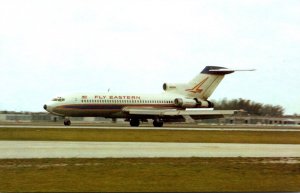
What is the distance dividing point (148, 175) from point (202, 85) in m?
56.6

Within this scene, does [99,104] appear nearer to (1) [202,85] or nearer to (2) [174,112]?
(2) [174,112]

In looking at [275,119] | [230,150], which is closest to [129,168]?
[230,150]

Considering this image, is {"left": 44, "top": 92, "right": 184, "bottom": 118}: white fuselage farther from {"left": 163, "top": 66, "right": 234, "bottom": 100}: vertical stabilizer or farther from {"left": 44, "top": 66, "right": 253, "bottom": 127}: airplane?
{"left": 163, "top": 66, "right": 234, "bottom": 100}: vertical stabilizer

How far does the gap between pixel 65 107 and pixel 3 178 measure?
48.5 m

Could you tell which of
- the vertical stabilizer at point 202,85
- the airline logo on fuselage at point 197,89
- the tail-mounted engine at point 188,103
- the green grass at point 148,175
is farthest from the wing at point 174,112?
the green grass at point 148,175

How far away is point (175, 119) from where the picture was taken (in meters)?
68.9

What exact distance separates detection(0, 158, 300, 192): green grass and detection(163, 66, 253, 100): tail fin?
Result: 50147mm

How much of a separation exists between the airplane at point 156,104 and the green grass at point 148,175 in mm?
42607

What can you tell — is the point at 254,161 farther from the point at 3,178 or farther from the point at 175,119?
the point at 175,119

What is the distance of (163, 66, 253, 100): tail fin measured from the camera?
73375 mm

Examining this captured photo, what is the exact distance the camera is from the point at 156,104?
70.2 meters

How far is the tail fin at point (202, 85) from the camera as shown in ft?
241

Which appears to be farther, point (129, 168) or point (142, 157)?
point (142, 157)

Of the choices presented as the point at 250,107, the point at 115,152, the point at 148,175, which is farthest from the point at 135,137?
the point at 250,107
